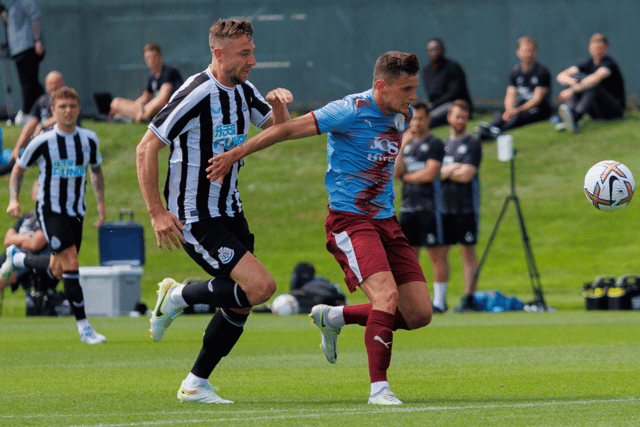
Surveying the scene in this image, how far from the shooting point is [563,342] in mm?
9391

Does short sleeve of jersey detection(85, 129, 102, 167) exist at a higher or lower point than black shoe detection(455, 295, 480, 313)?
higher

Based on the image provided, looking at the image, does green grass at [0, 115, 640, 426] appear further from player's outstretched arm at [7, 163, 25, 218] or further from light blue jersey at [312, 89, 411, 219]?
player's outstretched arm at [7, 163, 25, 218]

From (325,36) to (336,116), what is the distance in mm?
18739

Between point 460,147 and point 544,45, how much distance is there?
10.8 m

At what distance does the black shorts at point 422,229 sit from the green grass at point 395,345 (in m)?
1.04

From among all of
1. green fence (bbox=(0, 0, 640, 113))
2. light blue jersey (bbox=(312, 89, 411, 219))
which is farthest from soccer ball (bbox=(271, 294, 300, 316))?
green fence (bbox=(0, 0, 640, 113))

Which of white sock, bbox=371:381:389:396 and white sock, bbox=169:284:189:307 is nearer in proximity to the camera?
white sock, bbox=371:381:389:396

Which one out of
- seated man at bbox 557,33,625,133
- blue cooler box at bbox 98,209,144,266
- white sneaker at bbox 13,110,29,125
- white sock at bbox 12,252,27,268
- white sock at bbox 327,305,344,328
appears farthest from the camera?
white sneaker at bbox 13,110,29,125

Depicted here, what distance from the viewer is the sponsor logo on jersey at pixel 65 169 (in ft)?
34.1

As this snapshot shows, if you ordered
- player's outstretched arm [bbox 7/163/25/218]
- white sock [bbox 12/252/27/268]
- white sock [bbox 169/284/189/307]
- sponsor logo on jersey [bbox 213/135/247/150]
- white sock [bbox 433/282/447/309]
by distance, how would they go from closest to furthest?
sponsor logo on jersey [bbox 213/135/247/150] → white sock [bbox 169/284/189/307] → player's outstretched arm [bbox 7/163/25/218] → white sock [bbox 12/252/27/268] → white sock [bbox 433/282/447/309]

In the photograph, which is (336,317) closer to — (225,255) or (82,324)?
(225,255)

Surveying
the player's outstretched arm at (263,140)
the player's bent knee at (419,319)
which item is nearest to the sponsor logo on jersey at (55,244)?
the player's outstretched arm at (263,140)

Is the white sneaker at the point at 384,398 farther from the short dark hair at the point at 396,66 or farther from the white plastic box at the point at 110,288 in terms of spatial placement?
the white plastic box at the point at 110,288

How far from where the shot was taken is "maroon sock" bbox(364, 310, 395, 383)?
17.7 feet
